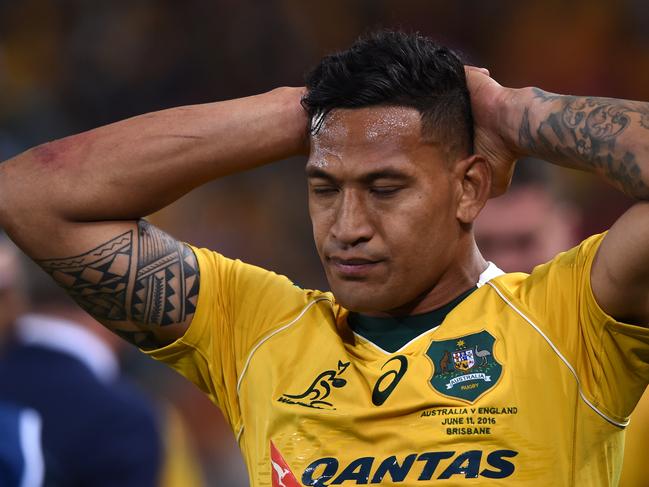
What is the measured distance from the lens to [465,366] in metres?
2.71

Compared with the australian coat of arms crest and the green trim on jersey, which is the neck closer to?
the green trim on jersey

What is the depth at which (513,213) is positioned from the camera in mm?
4391

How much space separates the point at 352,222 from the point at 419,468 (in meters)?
0.59

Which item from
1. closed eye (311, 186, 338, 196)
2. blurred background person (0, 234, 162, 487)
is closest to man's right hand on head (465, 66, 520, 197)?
closed eye (311, 186, 338, 196)

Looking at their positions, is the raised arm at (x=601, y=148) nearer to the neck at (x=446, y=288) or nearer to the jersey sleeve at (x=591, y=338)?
the jersey sleeve at (x=591, y=338)

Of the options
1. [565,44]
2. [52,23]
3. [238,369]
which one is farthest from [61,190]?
[52,23]

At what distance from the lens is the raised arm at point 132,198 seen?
2902mm

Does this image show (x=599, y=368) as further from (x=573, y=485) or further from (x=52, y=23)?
(x=52, y=23)

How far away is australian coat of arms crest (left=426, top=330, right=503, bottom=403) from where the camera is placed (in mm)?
2664

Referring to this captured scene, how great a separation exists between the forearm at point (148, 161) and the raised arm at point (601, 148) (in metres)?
0.51

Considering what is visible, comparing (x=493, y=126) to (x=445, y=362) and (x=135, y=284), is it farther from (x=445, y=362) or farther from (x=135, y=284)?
(x=135, y=284)

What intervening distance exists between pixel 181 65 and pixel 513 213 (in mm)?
4745

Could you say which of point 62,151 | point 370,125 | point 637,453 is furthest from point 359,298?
point 637,453

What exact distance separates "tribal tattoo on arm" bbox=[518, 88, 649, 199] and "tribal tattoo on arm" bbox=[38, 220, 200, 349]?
937 millimetres
